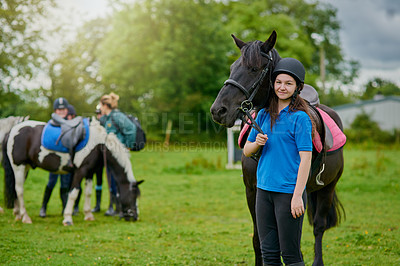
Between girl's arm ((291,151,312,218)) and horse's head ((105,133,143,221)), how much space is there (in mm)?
4548

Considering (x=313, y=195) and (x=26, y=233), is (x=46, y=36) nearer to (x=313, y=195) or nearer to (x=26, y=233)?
(x=26, y=233)

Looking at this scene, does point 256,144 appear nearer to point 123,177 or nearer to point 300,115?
point 300,115

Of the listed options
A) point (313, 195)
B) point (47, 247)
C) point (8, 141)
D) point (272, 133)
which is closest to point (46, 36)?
point (8, 141)

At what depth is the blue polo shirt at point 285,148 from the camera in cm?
228

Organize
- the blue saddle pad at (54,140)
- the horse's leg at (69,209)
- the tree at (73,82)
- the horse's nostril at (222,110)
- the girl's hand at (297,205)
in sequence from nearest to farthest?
the girl's hand at (297,205) < the horse's nostril at (222,110) < the horse's leg at (69,209) < the blue saddle pad at (54,140) < the tree at (73,82)

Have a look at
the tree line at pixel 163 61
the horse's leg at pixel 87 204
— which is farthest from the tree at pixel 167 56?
the horse's leg at pixel 87 204

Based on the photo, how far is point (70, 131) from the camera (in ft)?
20.4

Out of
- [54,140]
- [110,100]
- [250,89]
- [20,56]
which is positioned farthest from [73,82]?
[250,89]

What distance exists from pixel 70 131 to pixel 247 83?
444 cm

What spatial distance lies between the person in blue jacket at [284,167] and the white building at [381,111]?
110ft

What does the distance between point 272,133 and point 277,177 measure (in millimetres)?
294

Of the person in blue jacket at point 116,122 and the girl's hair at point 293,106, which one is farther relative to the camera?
the person in blue jacket at point 116,122

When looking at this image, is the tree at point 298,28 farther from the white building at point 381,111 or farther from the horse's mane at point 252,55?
the horse's mane at point 252,55

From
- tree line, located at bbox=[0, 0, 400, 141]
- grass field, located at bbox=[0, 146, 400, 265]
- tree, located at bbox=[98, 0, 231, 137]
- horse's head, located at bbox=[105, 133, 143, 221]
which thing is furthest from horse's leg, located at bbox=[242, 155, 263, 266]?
tree, located at bbox=[98, 0, 231, 137]
